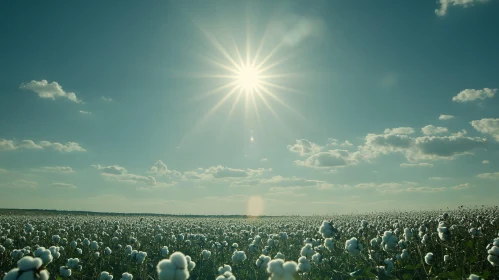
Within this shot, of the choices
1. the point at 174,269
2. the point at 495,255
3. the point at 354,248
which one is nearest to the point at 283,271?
the point at 174,269

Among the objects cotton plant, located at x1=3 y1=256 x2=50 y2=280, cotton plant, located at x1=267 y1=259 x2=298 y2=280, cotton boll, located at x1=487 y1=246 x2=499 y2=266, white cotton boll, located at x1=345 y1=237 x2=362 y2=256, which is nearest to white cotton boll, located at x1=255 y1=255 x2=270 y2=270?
white cotton boll, located at x1=345 y1=237 x2=362 y2=256

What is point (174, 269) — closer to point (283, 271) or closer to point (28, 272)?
point (283, 271)

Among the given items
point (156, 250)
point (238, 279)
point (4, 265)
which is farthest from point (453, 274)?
point (156, 250)

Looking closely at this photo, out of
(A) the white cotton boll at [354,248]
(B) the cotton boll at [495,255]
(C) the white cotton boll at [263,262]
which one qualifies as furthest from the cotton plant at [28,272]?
(B) the cotton boll at [495,255]

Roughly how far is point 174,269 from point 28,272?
5.43 feet

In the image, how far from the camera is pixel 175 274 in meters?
3.11

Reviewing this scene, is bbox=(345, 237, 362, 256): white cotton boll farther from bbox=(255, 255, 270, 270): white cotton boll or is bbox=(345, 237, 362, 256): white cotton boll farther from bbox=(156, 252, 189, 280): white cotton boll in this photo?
bbox=(156, 252, 189, 280): white cotton boll

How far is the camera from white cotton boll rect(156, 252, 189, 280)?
3084 millimetres

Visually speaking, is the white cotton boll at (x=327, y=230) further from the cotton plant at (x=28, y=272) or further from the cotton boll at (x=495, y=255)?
the cotton plant at (x=28, y=272)

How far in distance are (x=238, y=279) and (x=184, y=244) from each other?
842 cm

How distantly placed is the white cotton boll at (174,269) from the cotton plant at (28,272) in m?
1.43

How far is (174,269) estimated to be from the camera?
313 cm

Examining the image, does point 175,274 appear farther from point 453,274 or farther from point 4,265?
point 4,265

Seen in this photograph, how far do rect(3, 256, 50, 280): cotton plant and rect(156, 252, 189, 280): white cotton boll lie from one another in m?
1.43
